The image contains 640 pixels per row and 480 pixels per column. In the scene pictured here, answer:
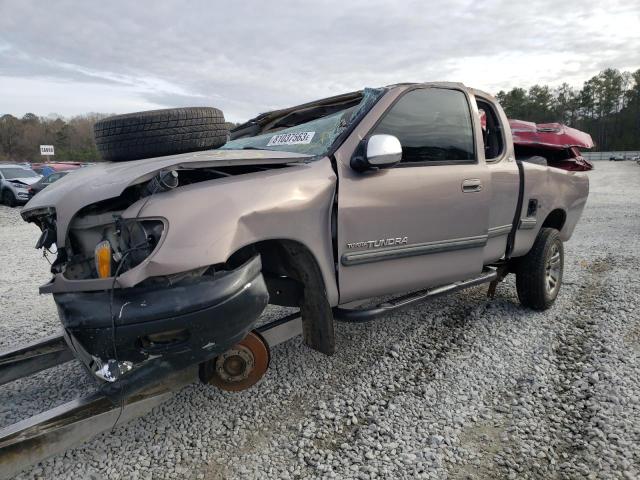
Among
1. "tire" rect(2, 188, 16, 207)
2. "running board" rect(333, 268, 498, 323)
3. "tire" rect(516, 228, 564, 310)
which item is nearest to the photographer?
"running board" rect(333, 268, 498, 323)

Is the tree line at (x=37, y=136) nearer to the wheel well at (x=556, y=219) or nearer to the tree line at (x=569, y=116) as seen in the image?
the tree line at (x=569, y=116)

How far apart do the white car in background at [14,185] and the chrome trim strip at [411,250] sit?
53.4 ft

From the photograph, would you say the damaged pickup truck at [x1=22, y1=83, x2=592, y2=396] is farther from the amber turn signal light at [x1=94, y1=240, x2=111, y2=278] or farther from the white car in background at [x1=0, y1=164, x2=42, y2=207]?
the white car in background at [x1=0, y1=164, x2=42, y2=207]

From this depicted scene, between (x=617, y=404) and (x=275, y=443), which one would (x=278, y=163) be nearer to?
(x=275, y=443)

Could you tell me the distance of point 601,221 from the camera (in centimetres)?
1033

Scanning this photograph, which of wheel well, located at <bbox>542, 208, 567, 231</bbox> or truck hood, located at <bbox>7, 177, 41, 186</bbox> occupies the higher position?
truck hood, located at <bbox>7, 177, 41, 186</bbox>

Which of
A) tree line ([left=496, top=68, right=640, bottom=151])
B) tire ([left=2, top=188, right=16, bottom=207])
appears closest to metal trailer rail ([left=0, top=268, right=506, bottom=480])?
tire ([left=2, top=188, right=16, bottom=207])

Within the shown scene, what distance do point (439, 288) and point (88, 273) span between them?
2360 mm

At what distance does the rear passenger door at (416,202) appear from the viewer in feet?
8.98

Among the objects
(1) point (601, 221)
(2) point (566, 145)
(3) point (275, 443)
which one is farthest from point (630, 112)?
(3) point (275, 443)

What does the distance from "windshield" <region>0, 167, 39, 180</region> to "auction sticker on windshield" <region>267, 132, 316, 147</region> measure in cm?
1706

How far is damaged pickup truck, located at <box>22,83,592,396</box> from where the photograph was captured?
2.03m

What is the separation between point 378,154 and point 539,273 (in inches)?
94.3

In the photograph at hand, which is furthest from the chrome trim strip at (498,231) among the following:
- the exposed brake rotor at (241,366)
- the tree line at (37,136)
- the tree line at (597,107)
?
the tree line at (597,107)
